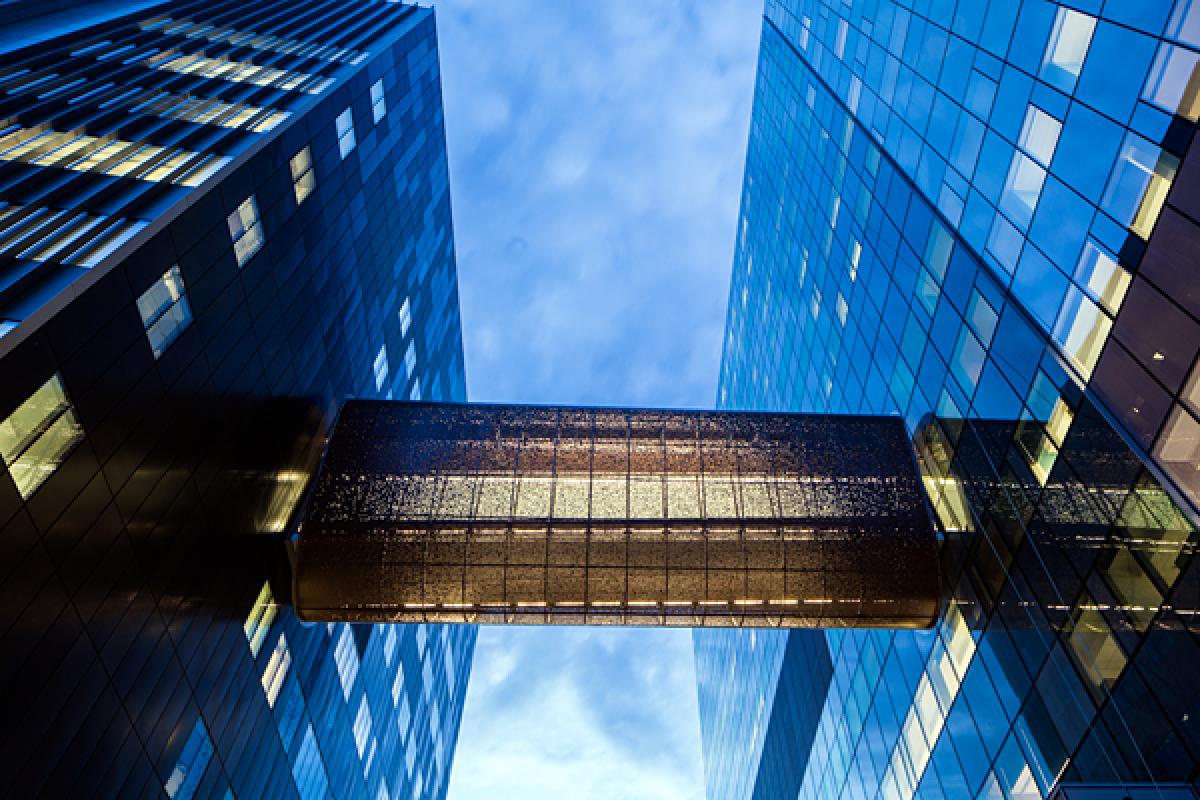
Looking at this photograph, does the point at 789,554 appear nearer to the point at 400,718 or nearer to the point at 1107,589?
the point at 1107,589

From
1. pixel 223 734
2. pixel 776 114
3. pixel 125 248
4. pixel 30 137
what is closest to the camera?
pixel 125 248

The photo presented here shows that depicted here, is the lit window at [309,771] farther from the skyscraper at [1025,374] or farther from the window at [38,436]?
the skyscraper at [1025,374]

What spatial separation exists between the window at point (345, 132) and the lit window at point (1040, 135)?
25.8 meters

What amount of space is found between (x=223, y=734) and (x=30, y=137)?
18.8m

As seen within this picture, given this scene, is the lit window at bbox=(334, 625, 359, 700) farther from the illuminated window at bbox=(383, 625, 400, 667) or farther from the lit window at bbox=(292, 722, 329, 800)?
the illuminated window at bbox=(383, 625, 400, 667)

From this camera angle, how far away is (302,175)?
→ 26453 mm

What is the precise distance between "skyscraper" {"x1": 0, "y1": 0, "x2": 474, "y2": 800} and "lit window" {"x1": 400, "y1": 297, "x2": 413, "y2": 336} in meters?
2.28

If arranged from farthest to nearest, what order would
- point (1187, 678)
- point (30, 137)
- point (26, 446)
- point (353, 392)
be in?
1. point (353, 392)
2. point (30, 137)
3. point (26, 446)
4. point (1187, 678)

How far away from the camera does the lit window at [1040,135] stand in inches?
661

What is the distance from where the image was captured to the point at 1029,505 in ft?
56.9

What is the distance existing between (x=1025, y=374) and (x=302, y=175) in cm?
2523

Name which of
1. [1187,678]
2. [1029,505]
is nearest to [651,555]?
[1029,505]

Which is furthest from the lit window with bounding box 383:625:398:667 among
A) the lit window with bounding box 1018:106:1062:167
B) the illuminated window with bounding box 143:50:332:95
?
the lit window with bounding box 1018:106:1062:167

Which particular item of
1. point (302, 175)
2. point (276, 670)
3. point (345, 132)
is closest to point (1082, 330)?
point (302, 175)
